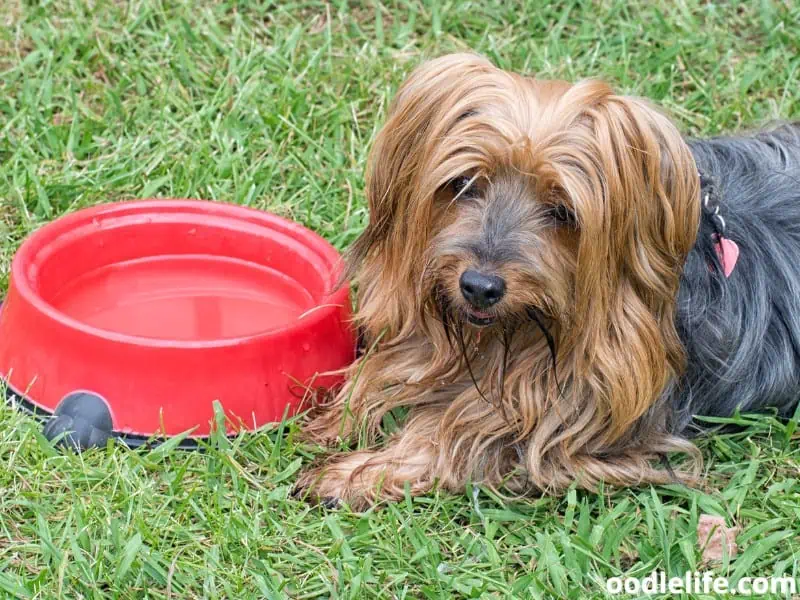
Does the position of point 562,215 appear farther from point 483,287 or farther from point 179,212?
point 179,212

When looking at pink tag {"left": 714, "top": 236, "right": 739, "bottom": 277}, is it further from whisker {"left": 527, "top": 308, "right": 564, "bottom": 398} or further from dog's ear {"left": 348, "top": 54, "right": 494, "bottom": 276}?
dog's ear {"left": 348, "top": 54, "right": 494, "bottom": 276}

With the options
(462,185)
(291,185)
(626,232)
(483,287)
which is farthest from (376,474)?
(291,185)

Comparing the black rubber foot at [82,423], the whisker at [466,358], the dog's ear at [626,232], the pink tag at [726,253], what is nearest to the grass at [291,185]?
the black rubber foot at [82,423]

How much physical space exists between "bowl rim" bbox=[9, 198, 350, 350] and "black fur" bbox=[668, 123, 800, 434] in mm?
1144

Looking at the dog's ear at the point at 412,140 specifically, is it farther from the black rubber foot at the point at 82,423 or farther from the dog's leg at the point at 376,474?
the black rubber foot at the point at 82,423

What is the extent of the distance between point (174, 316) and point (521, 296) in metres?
1.68

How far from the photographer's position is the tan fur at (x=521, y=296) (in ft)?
11.8

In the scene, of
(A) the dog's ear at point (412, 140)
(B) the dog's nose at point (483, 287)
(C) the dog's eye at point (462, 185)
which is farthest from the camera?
(A) the dog's ear at point (412, 140)

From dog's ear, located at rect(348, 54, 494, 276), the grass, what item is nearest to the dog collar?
the grass

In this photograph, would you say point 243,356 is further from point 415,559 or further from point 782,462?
point 782,462

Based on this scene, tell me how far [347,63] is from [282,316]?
1766 millimetres

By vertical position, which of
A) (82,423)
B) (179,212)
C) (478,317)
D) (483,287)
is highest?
(483,287)

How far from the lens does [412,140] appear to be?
3.86m

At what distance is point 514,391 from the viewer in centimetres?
406
